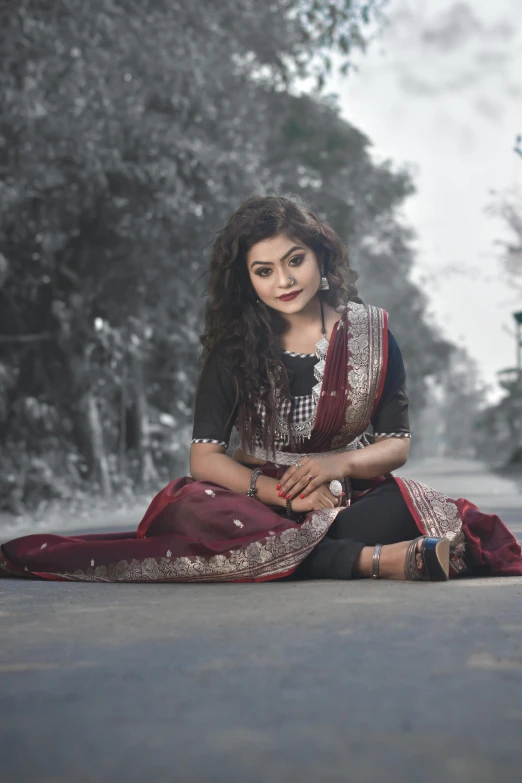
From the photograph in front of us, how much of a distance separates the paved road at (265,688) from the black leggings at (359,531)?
498 millimetres

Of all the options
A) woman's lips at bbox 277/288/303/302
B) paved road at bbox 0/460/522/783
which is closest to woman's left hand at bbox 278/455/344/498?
paved road at bbox 0/460/522/783

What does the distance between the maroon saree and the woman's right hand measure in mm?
58

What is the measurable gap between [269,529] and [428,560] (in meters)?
0.63

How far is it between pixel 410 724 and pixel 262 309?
318 centimetres

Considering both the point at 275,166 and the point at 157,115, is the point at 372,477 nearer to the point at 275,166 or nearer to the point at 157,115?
the point at 157,115

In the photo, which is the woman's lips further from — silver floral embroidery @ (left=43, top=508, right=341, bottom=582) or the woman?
silver floral embroidery @ (left=43, top=508, right=341, bottom=582)

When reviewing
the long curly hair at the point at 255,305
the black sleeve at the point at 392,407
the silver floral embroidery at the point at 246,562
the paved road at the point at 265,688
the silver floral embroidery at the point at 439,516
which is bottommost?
the paved road at the point at 265,688

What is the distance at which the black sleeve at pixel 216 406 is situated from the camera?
5.04 meters

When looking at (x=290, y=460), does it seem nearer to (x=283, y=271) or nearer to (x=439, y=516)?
(x=439, y=516)

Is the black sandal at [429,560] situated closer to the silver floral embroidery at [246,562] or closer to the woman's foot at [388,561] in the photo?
the woman's foot at [388,561]

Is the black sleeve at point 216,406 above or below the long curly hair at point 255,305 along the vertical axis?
below

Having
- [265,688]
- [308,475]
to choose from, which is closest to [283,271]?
[308,475]

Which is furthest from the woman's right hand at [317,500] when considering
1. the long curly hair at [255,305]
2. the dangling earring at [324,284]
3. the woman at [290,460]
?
the dangling earring at [324,284]

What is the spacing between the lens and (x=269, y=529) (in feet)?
15.3
